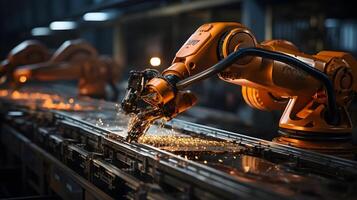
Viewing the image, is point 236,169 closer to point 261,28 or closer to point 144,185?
point 144,185

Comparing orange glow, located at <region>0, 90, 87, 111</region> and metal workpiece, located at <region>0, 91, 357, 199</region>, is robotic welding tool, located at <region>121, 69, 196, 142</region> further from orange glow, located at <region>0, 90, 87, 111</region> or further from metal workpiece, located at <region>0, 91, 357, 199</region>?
orange glow, located at <region>0, 90, 87, 111</region>

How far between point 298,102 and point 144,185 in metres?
1.25

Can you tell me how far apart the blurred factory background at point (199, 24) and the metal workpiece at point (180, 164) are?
2362 mm

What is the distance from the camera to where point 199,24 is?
1211 cm

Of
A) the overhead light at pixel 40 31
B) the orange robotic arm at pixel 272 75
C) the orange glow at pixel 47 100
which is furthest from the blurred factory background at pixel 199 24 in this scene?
the orange robotic arm at pixel 272 75

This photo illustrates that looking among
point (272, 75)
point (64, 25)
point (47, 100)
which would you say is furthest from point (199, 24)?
point (272, 75)

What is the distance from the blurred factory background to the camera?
361 inches

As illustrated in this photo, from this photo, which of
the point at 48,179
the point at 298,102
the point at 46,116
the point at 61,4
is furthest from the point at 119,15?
the point at 298,102

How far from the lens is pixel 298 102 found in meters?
3.16

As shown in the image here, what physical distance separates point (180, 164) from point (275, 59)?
2.69ft

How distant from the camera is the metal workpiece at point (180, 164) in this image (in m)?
2.08

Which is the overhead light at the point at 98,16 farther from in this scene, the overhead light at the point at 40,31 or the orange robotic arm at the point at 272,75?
the orange robotic arm at the point at 272,75

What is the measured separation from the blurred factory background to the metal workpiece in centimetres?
236

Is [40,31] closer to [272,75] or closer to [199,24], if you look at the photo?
[199,24]
